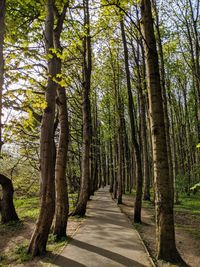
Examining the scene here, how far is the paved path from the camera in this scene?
5.94 m

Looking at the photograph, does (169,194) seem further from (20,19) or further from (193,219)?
(193,219)

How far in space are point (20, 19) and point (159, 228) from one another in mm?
6818

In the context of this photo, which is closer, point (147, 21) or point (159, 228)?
point (159, 228)

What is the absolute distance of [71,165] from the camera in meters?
20.0

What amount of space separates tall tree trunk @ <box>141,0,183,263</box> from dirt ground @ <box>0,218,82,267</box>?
2.52 metres

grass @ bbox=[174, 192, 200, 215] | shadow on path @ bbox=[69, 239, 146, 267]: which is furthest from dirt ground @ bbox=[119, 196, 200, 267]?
grass @ bbox=[174, 192, 200, 215]

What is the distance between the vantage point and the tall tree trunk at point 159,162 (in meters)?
6.00

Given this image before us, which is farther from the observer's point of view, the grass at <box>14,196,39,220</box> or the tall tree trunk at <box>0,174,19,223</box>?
the grass at <box>14,196,39,220</box>

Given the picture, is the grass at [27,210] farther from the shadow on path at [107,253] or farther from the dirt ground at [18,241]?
the shadow on path at [107,253]

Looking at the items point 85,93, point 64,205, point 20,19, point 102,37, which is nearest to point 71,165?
point 85,93

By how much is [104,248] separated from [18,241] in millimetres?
3247

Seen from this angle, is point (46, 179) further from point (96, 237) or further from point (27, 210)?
point (27, 210)

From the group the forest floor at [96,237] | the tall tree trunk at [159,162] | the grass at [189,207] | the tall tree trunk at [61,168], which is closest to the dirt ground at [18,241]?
the forest floor at [96,237]

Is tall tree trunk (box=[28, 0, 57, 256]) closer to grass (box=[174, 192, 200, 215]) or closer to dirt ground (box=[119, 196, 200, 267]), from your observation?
dirt ground (box=[119, 196, 200, 267])
